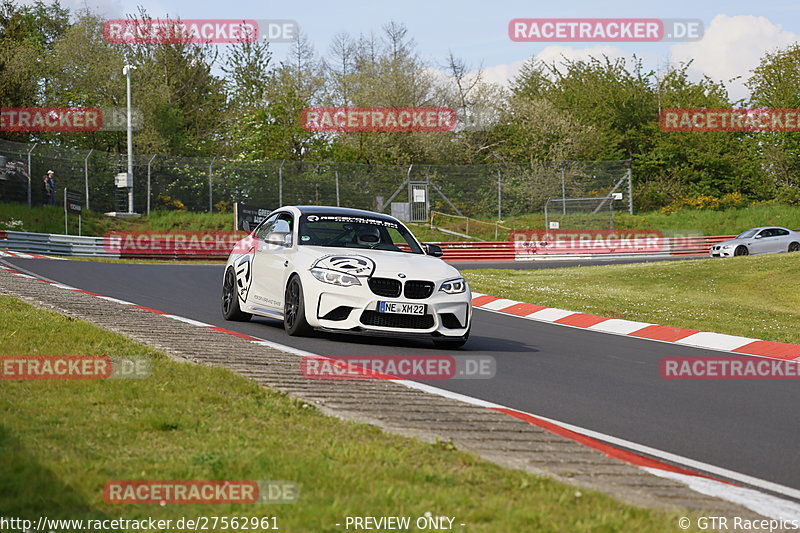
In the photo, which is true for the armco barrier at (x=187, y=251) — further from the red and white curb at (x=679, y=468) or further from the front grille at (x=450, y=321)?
the red and white curb at (x=679, y=468)

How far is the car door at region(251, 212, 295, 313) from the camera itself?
39.1 ft

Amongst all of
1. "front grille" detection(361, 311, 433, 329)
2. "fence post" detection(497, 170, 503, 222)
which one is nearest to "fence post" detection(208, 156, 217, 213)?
"fence post" detection(497, 170, 503, 222)

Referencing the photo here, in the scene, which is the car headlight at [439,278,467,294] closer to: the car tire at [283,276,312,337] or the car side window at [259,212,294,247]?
the car tire at [283,276,312,337]

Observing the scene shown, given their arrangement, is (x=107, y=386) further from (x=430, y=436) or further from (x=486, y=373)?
(x=486, y=373)

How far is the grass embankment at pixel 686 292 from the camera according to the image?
16922 mm

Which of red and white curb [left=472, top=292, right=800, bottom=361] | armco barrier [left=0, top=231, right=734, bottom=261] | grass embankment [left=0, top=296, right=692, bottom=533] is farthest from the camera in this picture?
armco barrier [left=0, top=231, right=734, bottom=261]

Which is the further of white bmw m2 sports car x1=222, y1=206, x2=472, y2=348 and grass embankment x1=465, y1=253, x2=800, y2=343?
grass embankment x1=465, y1=253, x2=800, y2=343

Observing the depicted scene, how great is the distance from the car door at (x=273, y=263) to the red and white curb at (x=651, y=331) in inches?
210

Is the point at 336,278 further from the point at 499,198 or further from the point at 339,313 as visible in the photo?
the point at 499,198

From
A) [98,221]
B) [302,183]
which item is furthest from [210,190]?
[98,221]

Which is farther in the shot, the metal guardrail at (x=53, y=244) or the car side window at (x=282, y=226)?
the metal guardrail at (x=53, y=244)

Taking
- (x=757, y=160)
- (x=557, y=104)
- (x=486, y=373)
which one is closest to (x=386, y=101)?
(x=557, y=104)

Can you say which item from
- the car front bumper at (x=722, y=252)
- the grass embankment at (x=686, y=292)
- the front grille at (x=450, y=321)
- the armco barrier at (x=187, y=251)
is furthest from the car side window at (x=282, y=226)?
the car front bumper at (x=722, y=252)

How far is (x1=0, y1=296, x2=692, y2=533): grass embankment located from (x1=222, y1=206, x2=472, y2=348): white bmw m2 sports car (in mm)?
3885
